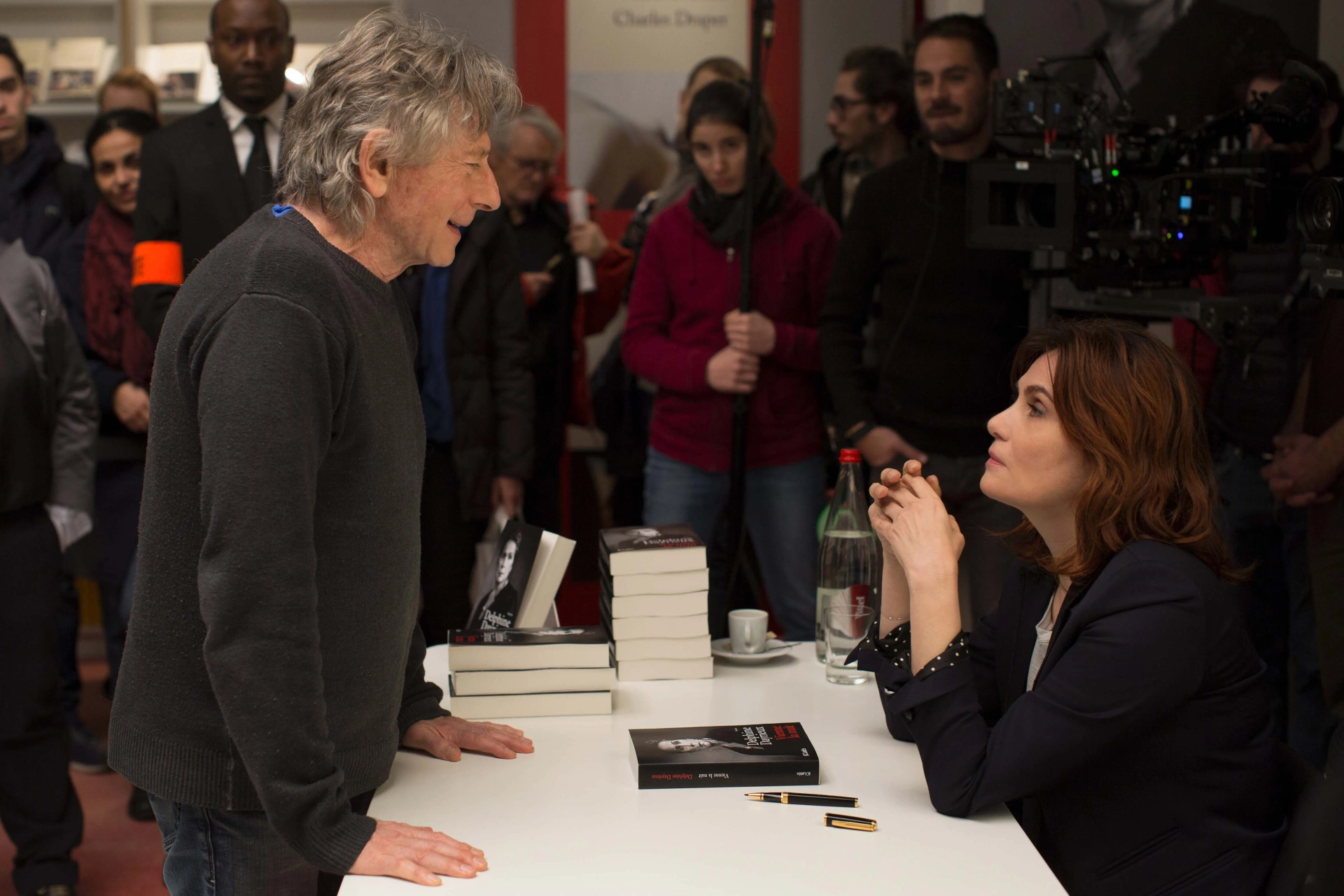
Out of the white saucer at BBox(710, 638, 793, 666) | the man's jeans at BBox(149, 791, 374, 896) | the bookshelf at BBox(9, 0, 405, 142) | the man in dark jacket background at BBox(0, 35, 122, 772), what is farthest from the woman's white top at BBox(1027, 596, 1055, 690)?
the bookshelf at BBox(9, 0, 405, 142)

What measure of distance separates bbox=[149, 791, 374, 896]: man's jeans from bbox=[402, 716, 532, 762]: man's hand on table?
0.24 m

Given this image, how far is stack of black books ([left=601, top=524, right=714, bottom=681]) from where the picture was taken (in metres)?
1.75

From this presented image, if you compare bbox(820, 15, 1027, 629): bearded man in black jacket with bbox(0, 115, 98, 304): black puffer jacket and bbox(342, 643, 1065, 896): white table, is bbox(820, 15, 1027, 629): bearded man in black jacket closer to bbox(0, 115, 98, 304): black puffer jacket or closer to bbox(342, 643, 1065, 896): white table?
bbox(342, 643, 1065, 896): white table

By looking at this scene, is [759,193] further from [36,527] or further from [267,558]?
[267,558]

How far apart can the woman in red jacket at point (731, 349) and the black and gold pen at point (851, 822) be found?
5.62 feet

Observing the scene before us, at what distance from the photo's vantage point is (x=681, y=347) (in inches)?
122

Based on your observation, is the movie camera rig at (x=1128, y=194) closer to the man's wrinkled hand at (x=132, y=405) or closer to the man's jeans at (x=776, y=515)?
the man's jeans at (x=776, y=515)

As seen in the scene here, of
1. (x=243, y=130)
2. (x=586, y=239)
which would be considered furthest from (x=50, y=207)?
(x=586, y=239)

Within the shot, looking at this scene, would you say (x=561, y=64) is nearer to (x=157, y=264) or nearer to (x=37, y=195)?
(x=37, y=195)

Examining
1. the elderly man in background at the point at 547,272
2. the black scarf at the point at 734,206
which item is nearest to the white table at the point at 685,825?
the black scarf at the point at 734,206

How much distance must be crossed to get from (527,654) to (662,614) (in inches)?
9.4

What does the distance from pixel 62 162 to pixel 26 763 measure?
79.9 inches

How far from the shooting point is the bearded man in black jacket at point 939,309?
2709mm

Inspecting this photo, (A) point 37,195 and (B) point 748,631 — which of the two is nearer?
(B) point 748,631
